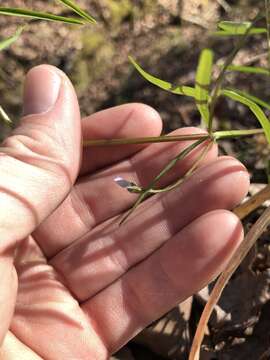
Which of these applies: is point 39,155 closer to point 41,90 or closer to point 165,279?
point 41,90

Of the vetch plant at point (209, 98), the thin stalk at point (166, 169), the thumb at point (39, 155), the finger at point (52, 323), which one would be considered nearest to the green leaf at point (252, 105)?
the vetch plant at point (209, 98)

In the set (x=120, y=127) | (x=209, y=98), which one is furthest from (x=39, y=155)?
(x=209, y=98)

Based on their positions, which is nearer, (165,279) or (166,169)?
(166,169)

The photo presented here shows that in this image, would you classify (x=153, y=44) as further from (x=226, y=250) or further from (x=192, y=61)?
(x=226, y=250)

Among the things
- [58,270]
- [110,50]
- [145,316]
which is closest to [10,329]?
[58,270]

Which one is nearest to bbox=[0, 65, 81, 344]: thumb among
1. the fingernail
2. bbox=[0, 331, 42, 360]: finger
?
the fingernail

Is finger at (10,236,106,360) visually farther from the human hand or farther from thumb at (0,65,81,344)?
thumb at (0,65,81,344)

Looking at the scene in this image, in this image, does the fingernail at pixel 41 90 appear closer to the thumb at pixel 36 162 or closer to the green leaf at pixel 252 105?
the thumb at pixel 36 162
